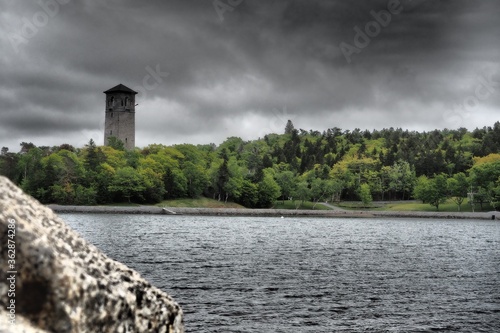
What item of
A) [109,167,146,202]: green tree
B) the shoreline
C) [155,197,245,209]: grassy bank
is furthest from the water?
[155,197,245,209]: grassy bank

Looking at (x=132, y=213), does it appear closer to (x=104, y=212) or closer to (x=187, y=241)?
(x=104, y=212)

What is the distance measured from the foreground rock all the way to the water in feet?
61.0

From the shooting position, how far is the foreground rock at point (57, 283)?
13.5 feet

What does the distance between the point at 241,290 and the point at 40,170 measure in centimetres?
16224

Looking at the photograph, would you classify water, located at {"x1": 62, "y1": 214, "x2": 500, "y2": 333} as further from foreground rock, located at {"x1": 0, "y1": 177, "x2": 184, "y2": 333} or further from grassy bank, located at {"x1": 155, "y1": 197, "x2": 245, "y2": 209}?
grassy bank, located at {"x1": 155, "y1": 197, "x2": 245, "y2": 209}

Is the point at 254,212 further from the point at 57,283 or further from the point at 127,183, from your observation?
the point at 57,283

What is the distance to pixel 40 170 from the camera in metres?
178

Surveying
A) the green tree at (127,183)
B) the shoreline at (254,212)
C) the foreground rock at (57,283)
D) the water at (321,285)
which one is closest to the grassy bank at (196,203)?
the green tree at (127,183)

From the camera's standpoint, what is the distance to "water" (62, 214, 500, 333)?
2544 centimetres

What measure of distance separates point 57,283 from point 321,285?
33.1m

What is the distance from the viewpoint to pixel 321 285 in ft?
118

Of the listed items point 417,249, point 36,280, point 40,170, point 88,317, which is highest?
point 40,170

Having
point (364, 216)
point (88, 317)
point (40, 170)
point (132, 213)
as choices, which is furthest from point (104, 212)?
point (88, 317)

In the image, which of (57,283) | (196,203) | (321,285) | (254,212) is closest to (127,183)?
(196,203)
